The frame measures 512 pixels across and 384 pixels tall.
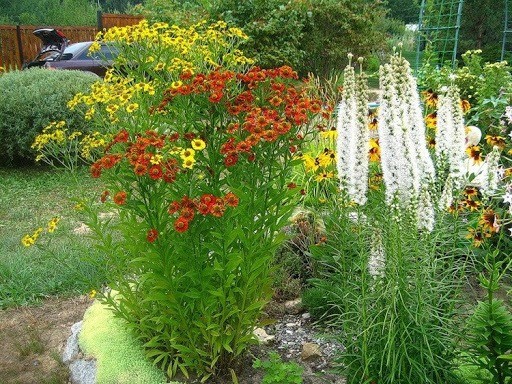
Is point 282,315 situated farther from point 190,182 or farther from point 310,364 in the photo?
point 190,182

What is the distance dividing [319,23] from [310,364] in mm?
10482

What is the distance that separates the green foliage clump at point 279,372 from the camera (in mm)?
2811

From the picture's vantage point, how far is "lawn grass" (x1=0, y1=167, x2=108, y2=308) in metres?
4.45

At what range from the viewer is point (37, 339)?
3.87m

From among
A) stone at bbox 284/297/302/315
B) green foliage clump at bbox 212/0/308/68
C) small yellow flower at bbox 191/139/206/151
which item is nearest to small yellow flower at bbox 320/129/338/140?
stone at bbox 284/297/302/315

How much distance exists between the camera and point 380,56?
63.8 feet

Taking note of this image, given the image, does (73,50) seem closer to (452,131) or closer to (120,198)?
(120,198)

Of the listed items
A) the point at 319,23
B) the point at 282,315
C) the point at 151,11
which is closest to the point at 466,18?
the point at 319,23

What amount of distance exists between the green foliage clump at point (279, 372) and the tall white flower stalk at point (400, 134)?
1036mm

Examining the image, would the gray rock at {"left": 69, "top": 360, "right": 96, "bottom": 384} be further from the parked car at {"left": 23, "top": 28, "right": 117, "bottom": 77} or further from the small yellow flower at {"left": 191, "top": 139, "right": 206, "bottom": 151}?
the parked car at {"left": 23, "top": 28, "right": 117, "bottom": 77}

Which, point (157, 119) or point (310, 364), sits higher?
point (157, 119)

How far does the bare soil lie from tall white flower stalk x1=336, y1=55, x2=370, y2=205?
2.00 meters

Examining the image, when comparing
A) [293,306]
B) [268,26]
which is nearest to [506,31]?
[268,26]

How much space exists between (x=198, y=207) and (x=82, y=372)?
1315 mm
